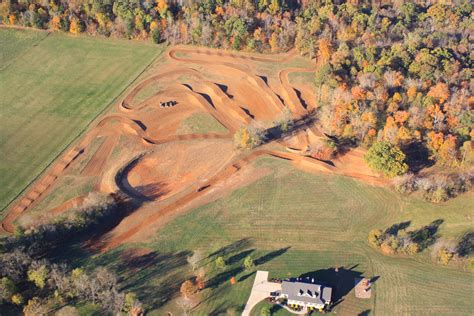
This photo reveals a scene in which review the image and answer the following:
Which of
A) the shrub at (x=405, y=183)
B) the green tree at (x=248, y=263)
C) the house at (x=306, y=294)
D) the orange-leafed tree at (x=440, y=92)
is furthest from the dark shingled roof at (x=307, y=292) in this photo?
the orange-leafed tree at (x=440, y=92)

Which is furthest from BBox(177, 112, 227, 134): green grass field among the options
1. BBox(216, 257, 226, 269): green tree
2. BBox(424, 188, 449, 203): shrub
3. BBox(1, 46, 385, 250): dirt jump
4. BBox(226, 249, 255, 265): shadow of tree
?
BBox(424, 188, 449, 203): shrub

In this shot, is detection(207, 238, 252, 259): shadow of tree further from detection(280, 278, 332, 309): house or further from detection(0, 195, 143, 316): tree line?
detection(0, 195, 143, 316): tree line

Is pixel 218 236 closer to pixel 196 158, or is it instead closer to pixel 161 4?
pixel 196 158

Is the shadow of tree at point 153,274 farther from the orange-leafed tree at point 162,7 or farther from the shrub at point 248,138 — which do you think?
the orange-leafed tree at point 162,7

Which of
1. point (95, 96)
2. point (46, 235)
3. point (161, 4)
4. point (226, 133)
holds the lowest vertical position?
point (46, 235)

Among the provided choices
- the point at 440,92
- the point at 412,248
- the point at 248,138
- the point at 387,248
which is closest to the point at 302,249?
the point at 387,248

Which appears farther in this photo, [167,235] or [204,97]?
[204,97]

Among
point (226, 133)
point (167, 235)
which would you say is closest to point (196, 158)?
point (226, 133)

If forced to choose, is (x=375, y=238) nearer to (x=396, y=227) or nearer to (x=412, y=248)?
(x=412, y=248)
